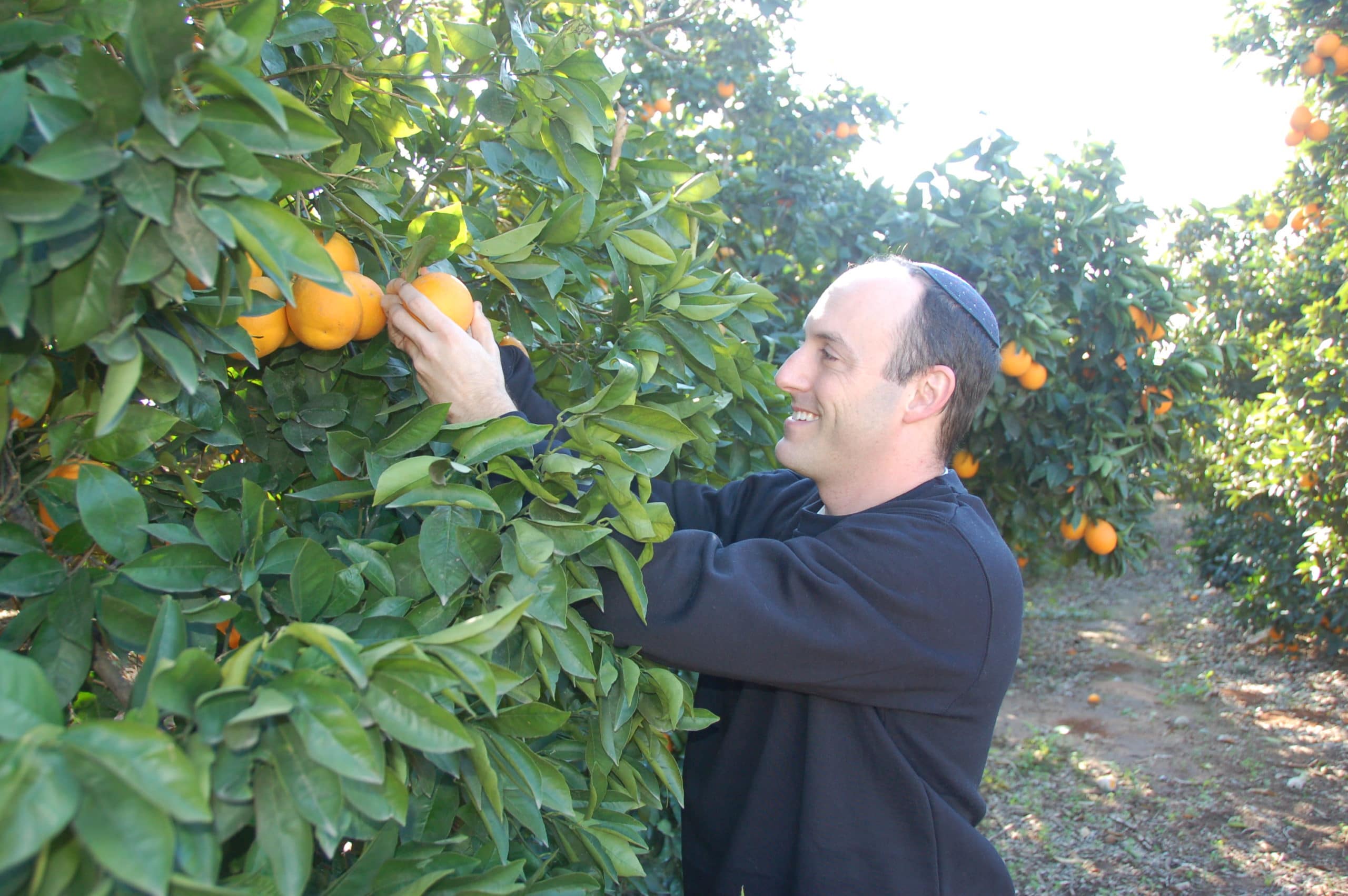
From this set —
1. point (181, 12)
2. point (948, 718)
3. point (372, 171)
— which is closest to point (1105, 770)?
point (948, 718)

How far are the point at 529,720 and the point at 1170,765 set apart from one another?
175 inches

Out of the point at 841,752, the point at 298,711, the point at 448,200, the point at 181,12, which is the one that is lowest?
the point at 841,752

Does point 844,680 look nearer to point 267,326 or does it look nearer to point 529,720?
point 529,720

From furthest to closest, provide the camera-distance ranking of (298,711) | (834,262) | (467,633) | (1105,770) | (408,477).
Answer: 1. (1105,770)
2. (834,262)
3. (408,477)
4. (467,633)
5. (298,711)

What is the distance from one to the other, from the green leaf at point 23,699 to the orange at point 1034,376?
3.05 m

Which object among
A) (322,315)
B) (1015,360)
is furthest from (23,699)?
(1015,360)

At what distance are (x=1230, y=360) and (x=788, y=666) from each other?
356cm

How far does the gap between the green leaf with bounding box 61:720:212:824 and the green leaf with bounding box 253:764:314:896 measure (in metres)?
0.08

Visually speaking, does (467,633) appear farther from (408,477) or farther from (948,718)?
(948,718)

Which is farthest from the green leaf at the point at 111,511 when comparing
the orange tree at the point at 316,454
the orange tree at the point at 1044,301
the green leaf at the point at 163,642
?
the orange tree at the point at 1044,301

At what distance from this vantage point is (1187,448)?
3906 millimetres

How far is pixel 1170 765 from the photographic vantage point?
446 centimetres

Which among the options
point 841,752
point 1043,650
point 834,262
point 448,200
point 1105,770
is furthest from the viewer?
point 1043,650

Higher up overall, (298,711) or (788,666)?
(298,711)
